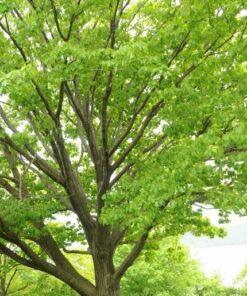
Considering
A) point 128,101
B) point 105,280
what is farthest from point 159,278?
point 128,101

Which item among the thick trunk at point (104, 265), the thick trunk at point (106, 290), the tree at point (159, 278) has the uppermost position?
the tree at point (159, 278)

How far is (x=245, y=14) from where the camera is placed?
29.7 ft

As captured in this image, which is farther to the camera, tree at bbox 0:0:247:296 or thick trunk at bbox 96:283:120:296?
thick trunk at bbox 96:283:120:296

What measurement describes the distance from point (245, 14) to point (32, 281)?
1198 centimetres

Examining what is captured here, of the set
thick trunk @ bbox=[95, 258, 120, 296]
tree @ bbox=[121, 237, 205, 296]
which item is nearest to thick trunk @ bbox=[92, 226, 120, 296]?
thick trunk @ bbox=[95, 258, 120, 296]

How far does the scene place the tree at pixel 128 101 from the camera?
7414 millimetres

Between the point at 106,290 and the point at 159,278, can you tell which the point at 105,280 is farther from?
the point at 159,278

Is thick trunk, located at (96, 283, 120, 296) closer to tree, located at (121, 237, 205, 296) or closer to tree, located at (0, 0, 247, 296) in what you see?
tree, located at (0, 0, 247, 296)

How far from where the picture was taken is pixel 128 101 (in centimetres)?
986

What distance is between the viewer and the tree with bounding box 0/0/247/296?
7.41m

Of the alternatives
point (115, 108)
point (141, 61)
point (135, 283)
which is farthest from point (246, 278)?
point (141, 61)

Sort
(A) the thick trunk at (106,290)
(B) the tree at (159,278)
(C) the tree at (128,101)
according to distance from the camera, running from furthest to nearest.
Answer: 1. (B) the tree at (159,278)
2. (A) the thick trunk at (106,290)
3. (C) the tree at (128,101)

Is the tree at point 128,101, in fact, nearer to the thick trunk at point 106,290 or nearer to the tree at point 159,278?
the thick trunk at point 106,290

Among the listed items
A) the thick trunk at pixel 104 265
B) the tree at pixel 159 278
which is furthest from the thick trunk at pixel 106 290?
the tree at pixel 159 278
